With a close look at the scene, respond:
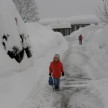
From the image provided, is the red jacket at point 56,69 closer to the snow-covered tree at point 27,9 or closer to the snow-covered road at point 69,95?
the snow-covered road at point 69,95

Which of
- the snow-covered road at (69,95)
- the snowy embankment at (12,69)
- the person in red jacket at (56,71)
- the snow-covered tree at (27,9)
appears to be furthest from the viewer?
the snow-covered tree at (27,9)

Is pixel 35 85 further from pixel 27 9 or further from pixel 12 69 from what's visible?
pixel 27 9

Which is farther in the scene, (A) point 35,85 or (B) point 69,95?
(A) point 35,85

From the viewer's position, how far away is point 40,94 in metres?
9.91

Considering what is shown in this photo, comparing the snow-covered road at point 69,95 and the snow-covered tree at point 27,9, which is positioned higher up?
the snow-covered tree at point 27,9

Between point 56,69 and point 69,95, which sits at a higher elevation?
point 56,69

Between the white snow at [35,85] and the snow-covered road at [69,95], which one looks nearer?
the snow-covered road at [69,95]

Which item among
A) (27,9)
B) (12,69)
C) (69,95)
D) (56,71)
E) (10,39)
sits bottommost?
(69,95)

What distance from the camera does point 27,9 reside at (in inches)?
2117

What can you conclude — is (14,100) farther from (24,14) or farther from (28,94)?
(24,14)

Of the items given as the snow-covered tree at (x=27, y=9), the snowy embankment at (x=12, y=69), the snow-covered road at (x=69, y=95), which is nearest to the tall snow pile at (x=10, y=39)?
the snowy embankment at (x=12, y=69)

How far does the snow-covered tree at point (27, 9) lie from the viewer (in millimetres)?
51184

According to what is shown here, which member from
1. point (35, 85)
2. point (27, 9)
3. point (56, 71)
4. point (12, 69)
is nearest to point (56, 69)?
point (56, 71)

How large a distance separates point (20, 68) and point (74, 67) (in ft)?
16.7
